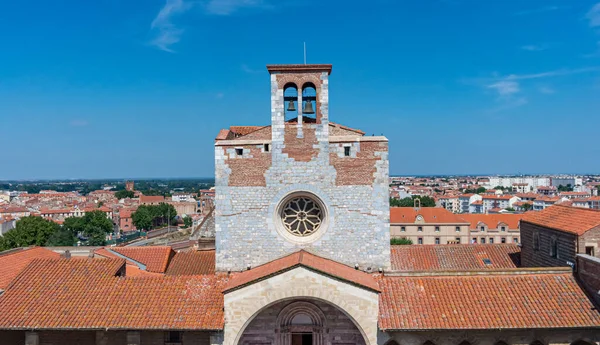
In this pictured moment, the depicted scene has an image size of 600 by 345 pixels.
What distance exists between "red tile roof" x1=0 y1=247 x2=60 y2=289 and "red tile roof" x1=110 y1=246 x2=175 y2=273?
462 cm

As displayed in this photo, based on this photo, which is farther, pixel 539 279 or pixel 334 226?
pixel 334 226

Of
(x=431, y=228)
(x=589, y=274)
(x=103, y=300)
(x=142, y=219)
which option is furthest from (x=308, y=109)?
(x=142, y=219)

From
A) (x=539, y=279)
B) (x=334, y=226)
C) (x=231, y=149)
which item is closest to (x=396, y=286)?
(x=334, y=226)

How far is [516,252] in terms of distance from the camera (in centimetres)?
2994

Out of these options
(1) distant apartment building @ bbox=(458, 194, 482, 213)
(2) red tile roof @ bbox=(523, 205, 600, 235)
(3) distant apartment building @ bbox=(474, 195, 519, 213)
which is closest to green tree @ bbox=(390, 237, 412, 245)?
(2) red tile roof @ bbox=(523, 205, 600, 235)

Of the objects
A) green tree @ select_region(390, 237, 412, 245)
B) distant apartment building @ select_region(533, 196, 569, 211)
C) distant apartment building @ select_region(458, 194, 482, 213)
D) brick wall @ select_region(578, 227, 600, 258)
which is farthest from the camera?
distant apartment building @ select_region(458, 194, 482, 213)

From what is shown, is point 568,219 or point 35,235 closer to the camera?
point 568,219

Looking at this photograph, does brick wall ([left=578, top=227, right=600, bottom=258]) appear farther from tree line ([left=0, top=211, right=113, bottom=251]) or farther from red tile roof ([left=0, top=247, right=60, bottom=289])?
tree line ([left=0, top=211, right=113, bottom=251])

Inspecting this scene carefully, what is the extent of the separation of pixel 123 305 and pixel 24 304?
3755mm

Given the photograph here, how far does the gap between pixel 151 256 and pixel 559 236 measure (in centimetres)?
2399

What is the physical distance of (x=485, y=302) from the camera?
1777 centimetres

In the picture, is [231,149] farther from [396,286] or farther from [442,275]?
[442,275]

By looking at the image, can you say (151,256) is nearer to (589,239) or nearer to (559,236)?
(559,236)

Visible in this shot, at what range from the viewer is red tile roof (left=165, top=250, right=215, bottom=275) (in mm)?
28891
